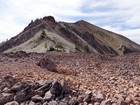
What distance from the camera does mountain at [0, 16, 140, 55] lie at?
157ft

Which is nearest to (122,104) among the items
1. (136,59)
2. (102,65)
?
(102,65)

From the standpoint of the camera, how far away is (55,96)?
9.82m

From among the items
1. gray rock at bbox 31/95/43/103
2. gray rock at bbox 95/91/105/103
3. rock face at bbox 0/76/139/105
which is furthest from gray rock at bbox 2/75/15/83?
gray rock at bbox 95/91/105/103

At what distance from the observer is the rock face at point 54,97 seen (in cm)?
920

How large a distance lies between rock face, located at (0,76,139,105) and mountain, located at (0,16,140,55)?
27412 mm

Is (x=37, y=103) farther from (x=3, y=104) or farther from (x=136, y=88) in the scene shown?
(x=136, y=88)

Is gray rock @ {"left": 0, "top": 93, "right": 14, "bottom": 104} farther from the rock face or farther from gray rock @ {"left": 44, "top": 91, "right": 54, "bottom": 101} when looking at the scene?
gray rock @ {"left": 44, "top": 91, "right": 54, "bottom": 101}

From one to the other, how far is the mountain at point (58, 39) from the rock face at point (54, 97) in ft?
89.9

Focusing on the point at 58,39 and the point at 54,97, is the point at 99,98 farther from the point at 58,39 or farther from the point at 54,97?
the point at 58,39

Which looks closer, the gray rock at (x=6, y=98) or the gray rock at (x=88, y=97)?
the gray rock at (x=88, y=97)

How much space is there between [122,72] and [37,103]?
574 centimetres

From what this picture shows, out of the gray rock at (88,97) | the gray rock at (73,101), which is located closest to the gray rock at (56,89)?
the gray rock at (73,101)

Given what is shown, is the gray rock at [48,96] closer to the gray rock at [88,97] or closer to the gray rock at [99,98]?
the gray rock at [88,97]

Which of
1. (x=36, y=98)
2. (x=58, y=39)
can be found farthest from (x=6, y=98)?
(x=58, y=39)
